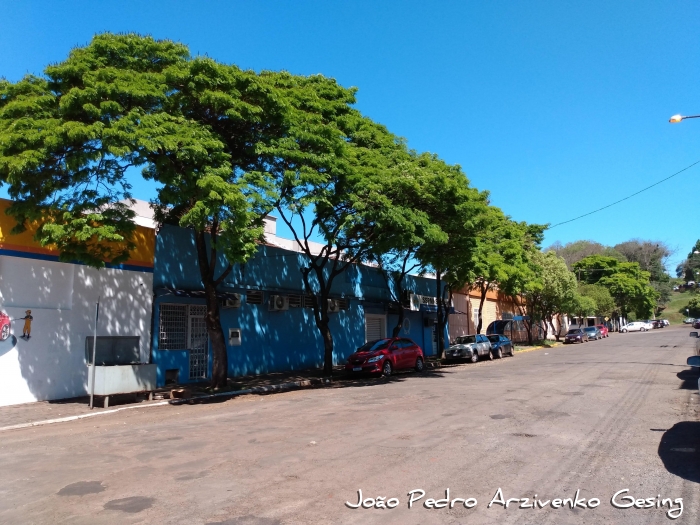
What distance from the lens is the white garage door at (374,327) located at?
29.4m

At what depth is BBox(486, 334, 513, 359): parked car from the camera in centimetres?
3114

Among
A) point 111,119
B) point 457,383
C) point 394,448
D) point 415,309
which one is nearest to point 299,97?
point 111,119

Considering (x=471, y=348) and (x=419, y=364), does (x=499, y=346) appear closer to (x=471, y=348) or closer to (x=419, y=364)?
(x=471, y=348)

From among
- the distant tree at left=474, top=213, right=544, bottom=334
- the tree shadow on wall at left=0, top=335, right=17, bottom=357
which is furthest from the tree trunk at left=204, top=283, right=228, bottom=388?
the distant tree at left=474, top=213, right=544, bottom=334

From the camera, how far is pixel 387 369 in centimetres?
2086

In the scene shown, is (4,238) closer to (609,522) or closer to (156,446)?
(156,446)

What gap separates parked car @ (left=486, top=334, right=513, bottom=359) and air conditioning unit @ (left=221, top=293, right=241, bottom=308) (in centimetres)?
1655

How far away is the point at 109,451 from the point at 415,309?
2415cm

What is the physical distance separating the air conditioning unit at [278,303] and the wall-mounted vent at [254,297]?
443mm

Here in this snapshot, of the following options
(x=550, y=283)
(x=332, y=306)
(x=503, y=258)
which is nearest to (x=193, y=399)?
(x=332, y=306)

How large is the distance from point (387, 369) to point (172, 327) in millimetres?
8160

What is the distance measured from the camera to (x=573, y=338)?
47.7 m

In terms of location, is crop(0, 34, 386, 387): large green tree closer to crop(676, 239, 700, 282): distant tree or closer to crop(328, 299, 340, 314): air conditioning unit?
crop(328, 299, 340, 314): air conditioning unit

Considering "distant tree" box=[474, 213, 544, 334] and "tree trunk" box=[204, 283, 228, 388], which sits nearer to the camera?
"tree trunk" box=[204, 283, 228, 388]
